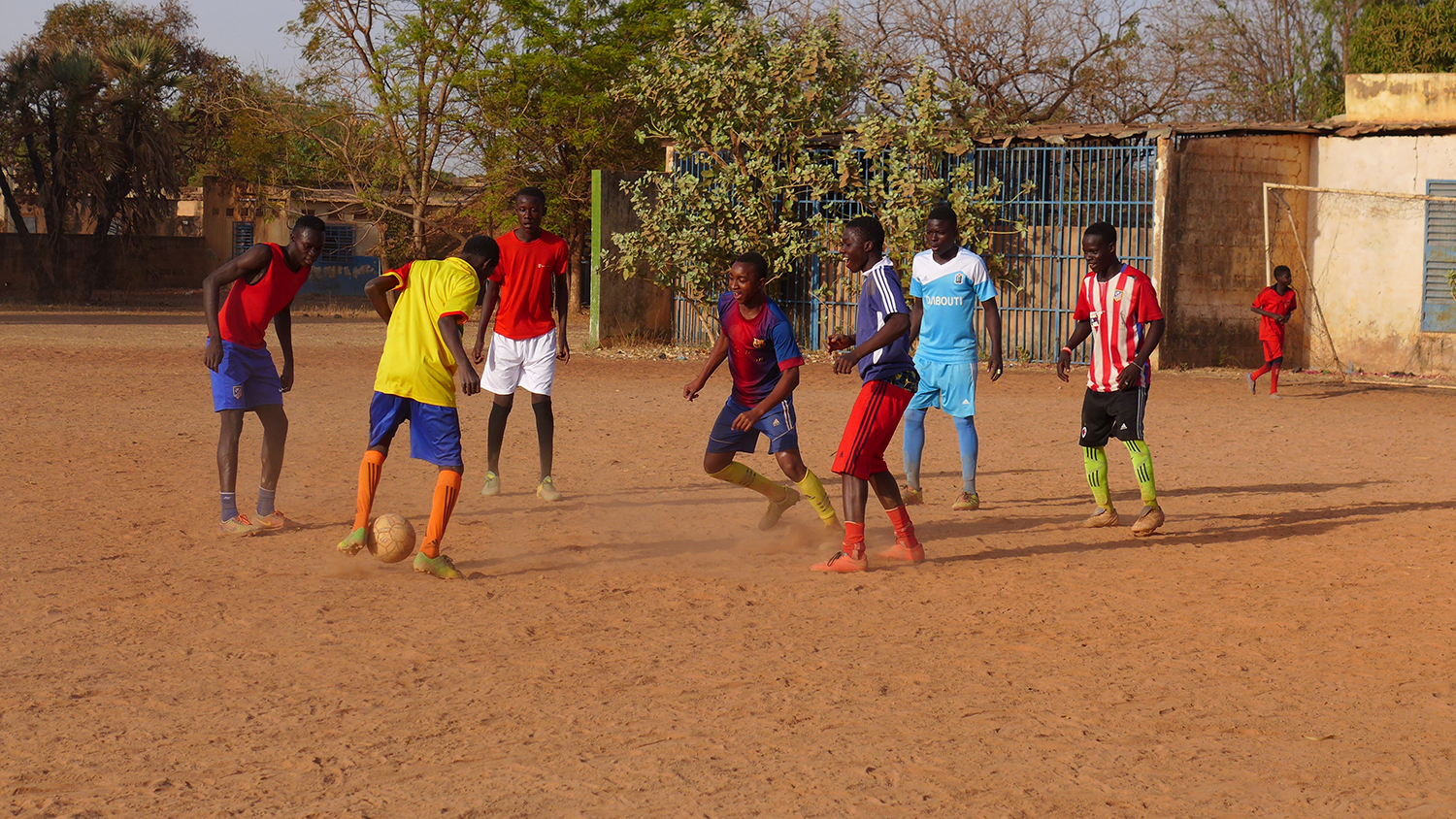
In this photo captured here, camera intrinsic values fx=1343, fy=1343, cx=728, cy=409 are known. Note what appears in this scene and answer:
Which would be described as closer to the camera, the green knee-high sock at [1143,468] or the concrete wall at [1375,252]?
the green knee-high sock at [1143,468]

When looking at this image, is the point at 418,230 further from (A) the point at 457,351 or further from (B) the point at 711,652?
(B) the point at 711,652

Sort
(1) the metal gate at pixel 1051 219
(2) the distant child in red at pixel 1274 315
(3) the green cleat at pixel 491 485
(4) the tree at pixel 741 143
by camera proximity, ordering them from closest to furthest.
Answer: (3) the green cleat at pixel 491 485
(2) the distant child in red at pixel 1274 315
(1) the metal gate at pixel 1051 219
(4) the tree at pixel 741 143

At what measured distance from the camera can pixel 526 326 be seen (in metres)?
8.04

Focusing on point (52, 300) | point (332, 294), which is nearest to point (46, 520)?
point (52, 300)

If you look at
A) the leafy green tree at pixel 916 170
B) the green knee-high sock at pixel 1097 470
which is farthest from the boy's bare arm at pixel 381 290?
the leafy green tree at pixel 916 170

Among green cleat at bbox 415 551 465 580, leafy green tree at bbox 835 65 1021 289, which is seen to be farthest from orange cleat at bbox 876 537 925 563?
leafy green tree at bbox 835 65 1021 289

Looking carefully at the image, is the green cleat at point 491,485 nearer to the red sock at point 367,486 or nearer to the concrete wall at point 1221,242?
the red sock at point 367,486

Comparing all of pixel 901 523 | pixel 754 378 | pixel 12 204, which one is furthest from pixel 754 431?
pixel 12 204

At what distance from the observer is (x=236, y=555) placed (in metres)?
6.36

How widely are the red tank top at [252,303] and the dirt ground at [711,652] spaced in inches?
41.3

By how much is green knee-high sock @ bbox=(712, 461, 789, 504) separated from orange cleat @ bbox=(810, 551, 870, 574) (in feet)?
2.59

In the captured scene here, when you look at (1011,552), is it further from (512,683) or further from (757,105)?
(757,105)

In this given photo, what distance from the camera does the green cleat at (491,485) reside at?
8125 mm

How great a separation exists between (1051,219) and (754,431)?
13.0 metres
